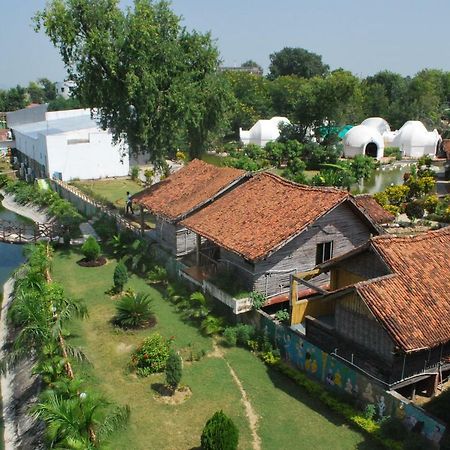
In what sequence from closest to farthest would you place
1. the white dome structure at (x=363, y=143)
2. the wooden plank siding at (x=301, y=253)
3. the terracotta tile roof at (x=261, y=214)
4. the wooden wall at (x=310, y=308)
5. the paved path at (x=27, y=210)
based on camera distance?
1. the wooden wall at (x=310, y=308)
2. the terracotta tile roof at (x=261, y=214)
3. the wooden plank siding at (x=301, y=253)
4. the paved path at (x=27, y=210)
5. the white dome structure at (x=363, y=143)

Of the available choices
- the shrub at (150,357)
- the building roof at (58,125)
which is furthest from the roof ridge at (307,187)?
the building roof at (58,125)

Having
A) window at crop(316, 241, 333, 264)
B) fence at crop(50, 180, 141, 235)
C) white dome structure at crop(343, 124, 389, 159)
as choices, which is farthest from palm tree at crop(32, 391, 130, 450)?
white dome structure at crop(343, 124, 389, 159)

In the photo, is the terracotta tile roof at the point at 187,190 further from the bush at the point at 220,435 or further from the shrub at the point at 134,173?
the shrub at the point at 134,173

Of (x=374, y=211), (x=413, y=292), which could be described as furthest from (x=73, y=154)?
(x=413, y=292)

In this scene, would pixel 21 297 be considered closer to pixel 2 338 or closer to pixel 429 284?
pixel 2 338

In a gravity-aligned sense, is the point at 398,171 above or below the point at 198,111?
below

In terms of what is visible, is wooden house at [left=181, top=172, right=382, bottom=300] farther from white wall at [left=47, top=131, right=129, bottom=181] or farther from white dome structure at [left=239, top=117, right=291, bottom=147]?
white dome structure at [left=239, top=117, right=291, bottom=147]

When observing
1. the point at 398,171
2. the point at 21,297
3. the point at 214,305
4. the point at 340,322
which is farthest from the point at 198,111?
the point at 398,171
